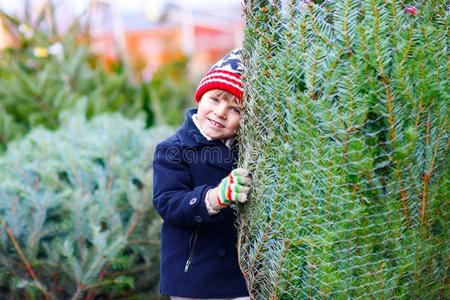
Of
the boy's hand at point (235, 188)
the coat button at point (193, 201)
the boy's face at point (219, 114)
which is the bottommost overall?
the coat button at point (193, 201)

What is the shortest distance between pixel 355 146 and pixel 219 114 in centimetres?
67

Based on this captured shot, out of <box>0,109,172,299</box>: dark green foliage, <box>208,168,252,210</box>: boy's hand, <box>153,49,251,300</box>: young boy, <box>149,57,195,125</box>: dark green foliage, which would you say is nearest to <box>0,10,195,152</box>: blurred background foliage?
<box>149,57,195,125</box>: dark green foliage

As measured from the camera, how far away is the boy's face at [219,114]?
2379 mm

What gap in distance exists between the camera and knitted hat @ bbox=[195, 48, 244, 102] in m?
2.33

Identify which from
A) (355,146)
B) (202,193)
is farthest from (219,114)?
(355,146)

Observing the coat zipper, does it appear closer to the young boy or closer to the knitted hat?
the young boy

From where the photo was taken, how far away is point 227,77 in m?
2.35

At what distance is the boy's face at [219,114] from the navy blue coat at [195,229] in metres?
0.06

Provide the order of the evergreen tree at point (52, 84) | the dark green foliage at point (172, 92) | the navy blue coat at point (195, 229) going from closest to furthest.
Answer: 1. the navy blue coat at point (195, 229)
2. the evergreen tree at point (52, 84)
3. the dark green foliage at point (172, 92)

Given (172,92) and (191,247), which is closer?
(191,247)

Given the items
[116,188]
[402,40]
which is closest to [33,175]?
[116,188]

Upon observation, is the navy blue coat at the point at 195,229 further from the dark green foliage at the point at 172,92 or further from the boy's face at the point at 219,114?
the dark green foliage at the point at 172,92

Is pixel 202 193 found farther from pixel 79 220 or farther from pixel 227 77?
pixel 79 220

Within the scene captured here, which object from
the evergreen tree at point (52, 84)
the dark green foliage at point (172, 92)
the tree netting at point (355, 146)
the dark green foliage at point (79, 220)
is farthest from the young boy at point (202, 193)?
the dark green foliage at point (172, 92)
